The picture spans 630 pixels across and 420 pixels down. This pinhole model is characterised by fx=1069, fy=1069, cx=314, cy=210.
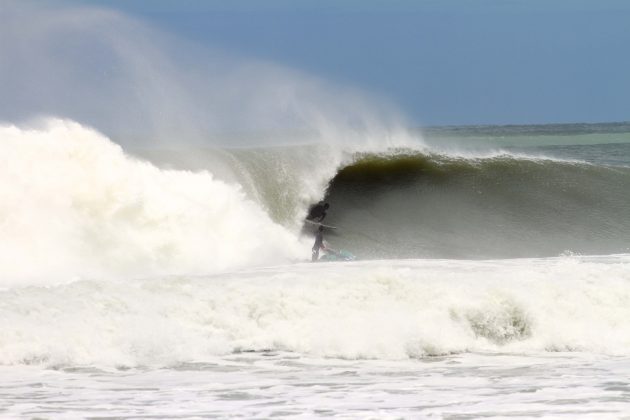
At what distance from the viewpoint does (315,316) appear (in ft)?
33.0

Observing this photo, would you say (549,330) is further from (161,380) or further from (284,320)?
(161,380)

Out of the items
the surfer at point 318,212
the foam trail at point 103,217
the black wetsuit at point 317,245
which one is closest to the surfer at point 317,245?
the black wetsuit at point 317,245

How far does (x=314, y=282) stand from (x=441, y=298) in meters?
1.28

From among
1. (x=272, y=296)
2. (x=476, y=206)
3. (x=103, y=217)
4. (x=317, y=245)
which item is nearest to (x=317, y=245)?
(x=317, y=245)

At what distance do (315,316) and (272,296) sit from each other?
48 centimetres

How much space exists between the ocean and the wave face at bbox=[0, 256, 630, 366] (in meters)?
0.02

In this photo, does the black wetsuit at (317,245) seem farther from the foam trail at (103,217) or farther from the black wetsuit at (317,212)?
the black wetsuit at (317,212)

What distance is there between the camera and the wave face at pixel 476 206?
1788 centimetres

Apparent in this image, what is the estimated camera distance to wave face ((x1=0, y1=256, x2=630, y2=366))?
902 cm

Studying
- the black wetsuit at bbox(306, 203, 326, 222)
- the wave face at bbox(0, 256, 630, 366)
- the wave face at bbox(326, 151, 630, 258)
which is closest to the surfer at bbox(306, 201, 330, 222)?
the black wetsuit at bbox(306, 203, 326, 222)

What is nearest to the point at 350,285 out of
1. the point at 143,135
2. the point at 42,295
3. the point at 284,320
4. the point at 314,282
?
the point at 314,282

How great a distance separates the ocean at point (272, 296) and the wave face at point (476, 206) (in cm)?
7

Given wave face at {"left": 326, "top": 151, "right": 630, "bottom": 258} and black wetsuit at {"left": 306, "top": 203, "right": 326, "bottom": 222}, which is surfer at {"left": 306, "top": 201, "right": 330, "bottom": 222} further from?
wave face at {"left": 326, "top": 151, "right": 630, "bottom": 258}

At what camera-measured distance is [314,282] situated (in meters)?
10.8
